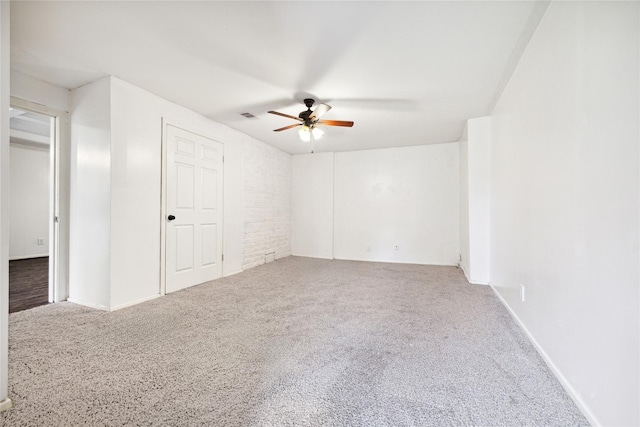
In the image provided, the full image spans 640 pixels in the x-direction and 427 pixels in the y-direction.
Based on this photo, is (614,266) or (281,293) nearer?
(614,266)

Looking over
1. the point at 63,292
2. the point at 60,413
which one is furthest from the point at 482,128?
the point at 63,292

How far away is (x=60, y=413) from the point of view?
1271 mm

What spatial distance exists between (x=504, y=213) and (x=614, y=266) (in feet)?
5.96

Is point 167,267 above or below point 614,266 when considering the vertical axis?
below

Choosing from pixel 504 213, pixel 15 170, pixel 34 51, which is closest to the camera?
pixel 34 51

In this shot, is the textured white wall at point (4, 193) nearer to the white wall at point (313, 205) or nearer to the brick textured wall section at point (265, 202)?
the brick textured wall section at point (265, 202)

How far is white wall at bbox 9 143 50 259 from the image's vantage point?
17.2ft

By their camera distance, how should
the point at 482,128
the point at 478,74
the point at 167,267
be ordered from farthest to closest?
the point at 482,128 → the point at 167,267 → the point at 478,74

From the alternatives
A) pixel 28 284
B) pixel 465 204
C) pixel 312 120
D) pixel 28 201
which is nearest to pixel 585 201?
pixel 312 120

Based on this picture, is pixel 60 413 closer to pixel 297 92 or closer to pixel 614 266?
pixel 614 266

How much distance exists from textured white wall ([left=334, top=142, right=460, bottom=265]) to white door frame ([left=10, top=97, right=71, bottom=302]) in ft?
14.2

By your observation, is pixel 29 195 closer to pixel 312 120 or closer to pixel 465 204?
pixel 312 120

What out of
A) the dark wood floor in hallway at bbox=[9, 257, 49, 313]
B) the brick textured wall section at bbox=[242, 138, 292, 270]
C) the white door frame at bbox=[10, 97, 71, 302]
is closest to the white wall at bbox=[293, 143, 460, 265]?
the brick textured wall section at bbox=[242, 138, 292, 270]

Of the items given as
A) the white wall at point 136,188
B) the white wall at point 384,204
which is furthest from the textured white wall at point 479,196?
the white wall at point 136,188
